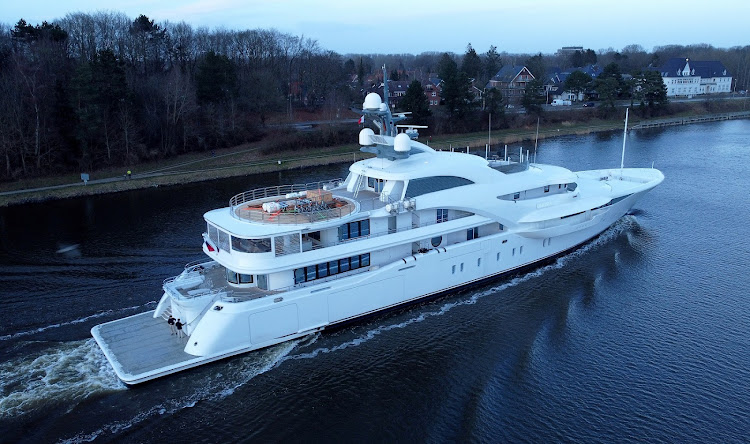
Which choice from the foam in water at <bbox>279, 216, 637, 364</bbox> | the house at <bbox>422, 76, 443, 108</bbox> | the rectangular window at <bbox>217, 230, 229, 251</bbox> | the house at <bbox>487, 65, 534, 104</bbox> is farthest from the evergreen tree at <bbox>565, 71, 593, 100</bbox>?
the rectangular window at <bbox>217, 230, 229, 251</bbox>

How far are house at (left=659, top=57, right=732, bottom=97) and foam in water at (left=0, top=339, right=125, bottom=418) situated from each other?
345 ft

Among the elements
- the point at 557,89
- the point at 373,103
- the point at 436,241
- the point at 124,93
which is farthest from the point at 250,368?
the point at 557,89

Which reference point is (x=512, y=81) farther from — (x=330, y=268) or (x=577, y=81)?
(x=330, y=268)

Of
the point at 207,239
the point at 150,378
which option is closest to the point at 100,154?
the point at 207,239

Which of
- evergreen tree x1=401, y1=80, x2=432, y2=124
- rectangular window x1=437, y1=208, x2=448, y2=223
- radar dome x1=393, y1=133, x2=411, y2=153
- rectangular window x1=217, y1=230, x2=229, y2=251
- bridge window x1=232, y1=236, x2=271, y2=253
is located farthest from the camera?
evergreen tree x1=401, y1=80, x2=432, y2=124

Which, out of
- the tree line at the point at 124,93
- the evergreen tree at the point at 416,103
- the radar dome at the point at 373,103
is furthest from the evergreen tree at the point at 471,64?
the radar dome at the point at 373,103

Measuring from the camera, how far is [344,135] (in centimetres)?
5991

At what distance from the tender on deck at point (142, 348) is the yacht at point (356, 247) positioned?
5 cm

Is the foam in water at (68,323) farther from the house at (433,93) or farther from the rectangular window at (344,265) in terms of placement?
the house at (433,93)

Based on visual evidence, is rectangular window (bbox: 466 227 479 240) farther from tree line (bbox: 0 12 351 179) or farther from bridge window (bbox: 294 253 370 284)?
tree line (bbox: 0 12 351 179)

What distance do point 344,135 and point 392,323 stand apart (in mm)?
41219

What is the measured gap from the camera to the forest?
4459 centimetres

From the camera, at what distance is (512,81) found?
301 feet

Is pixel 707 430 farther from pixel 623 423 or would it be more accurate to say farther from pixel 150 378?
pixel 150 378
